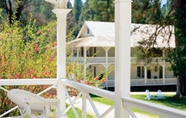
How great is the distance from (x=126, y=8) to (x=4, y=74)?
386 cm

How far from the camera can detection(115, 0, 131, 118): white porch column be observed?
2703mm

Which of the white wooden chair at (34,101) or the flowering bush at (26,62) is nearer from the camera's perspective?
the white wooden chair at (34,101)

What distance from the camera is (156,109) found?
7.32 feet

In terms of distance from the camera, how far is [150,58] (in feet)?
51.3

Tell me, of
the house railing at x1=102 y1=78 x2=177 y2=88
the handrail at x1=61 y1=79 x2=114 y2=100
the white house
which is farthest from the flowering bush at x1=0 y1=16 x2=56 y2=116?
the house railing at x1=102 y1=78 x2=177 y2=88

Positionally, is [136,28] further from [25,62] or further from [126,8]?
[126,8]

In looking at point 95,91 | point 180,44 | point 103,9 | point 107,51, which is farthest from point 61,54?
point 103,9

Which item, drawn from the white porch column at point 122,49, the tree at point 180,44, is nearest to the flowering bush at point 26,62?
the white porch column at point 122,49

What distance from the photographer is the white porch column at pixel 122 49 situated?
106 inches

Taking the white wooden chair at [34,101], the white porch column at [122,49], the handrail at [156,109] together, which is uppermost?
the white porch column at [122,49]

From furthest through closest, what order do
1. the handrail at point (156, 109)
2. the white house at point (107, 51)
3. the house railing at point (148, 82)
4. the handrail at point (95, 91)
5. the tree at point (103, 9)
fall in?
the tree at point (103, 9)
the house railing at point (148, 82)
the white house at point (107, 51)
the handrail at point (95, 91)
the handrail at point (156, 109)

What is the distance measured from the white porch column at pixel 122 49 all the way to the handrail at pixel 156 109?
9 cm

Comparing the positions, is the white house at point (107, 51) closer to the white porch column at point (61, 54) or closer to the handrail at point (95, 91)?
the white porch column at point (61, 54)

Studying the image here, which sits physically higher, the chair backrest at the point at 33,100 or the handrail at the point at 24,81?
the handrail at the point at 24,81
